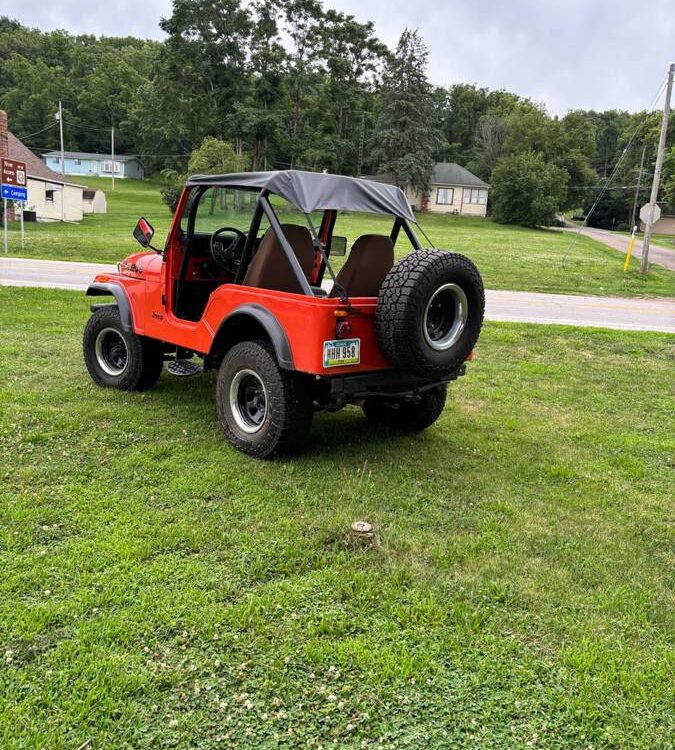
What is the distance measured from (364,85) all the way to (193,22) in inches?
683

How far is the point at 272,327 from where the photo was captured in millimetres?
4523

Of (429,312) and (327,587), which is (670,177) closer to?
(429,312)

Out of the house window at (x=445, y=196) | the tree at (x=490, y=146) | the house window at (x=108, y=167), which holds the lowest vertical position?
the house window at (x=445, y=196)

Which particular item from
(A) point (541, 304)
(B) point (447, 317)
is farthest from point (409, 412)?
(A) point (541, 304)

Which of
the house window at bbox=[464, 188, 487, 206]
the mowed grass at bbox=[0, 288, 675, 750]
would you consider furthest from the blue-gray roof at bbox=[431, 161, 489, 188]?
the mowed grass at bbox=[0, 288, 675, 750]

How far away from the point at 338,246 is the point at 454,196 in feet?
197

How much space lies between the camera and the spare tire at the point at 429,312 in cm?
433

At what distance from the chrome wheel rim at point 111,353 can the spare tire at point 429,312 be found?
127 inches

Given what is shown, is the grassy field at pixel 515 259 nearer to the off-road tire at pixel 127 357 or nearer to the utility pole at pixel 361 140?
the off-road tire at pixel 127 357

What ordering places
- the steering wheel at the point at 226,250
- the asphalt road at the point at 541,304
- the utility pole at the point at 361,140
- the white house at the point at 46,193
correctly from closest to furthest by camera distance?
1. the steering wheel at the point at 226,250
2. the asphalt road at the point at 541,304
3. the white house at the point at 46,193
4. the utility pole at the point at 361,140

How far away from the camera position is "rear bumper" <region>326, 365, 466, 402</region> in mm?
4535

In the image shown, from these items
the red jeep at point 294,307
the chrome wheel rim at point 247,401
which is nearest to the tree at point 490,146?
the red jeep at point 294,307

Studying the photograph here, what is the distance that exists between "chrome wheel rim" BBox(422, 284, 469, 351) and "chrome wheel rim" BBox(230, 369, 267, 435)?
4.45 ft

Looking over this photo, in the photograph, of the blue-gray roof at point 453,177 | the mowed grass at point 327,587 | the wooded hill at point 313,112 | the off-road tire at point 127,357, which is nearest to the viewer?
the mowed grass at point 327,587
